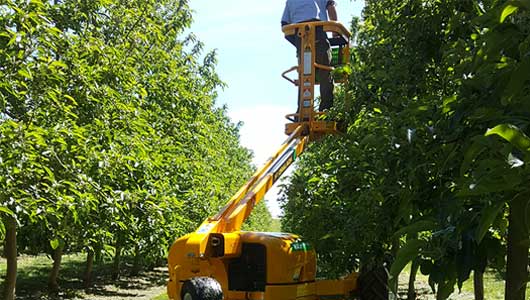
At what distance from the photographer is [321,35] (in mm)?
8039

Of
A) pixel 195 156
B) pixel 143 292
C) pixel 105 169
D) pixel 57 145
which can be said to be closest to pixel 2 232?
pixel 57 145

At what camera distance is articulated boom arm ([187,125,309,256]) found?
631cm

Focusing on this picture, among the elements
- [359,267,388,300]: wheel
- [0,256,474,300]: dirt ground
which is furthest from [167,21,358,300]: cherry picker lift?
[0,256,474,300]: dirt ground

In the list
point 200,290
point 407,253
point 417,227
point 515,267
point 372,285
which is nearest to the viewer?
point 407,253

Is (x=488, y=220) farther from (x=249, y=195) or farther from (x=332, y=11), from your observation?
(x=332, y=11)

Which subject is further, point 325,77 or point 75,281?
point 75,281

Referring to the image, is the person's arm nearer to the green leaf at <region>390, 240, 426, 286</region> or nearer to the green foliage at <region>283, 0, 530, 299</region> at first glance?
the green foliage at <region>283, 0, 530, 299</region>

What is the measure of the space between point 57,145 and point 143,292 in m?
13.1

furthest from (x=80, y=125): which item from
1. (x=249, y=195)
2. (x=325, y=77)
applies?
(x=325, y=77)

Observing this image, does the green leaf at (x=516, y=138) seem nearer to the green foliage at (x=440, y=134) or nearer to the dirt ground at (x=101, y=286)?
the green foliage at (x=440, y=134)

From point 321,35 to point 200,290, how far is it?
4089 mm

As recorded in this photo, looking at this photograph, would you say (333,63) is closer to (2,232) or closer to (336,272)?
(336,272)

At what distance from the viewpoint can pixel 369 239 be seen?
16.3ft

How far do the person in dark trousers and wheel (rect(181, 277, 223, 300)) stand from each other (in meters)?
3.38
